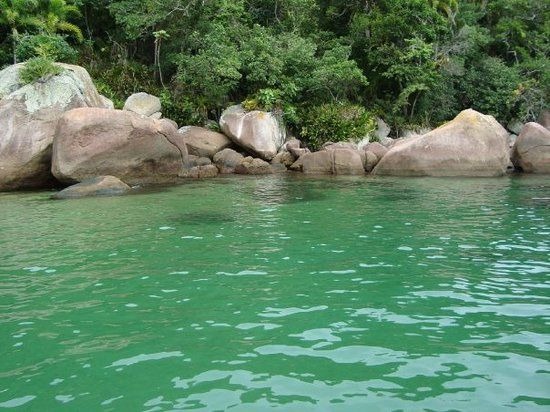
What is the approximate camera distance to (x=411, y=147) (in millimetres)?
19828

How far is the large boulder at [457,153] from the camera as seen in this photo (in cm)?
1931

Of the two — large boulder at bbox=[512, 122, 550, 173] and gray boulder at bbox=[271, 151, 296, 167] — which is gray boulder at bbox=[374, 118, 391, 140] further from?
large boulder at bbox=[512, 122, 550, 173]

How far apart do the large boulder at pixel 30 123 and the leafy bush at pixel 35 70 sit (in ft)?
0.60

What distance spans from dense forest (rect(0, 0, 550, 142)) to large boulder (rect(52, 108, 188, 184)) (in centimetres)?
435

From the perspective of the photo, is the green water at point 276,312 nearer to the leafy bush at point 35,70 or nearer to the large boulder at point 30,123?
the large boulder at point 30,123

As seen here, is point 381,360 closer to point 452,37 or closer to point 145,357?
point 145,357

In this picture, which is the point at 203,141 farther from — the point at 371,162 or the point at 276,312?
the point at 276,312

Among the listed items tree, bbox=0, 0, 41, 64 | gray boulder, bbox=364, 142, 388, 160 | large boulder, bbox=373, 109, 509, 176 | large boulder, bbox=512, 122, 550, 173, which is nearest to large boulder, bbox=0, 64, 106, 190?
tree, bbox=0, 0, 41, 64

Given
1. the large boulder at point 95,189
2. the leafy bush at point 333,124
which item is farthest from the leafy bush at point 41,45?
the leafy bush at point 333,124

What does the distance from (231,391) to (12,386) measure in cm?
161

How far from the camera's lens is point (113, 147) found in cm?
1667

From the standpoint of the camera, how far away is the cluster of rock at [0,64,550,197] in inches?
645

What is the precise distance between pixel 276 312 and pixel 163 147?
42.4 ft

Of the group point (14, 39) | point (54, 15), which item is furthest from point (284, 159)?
point (14, 39)
